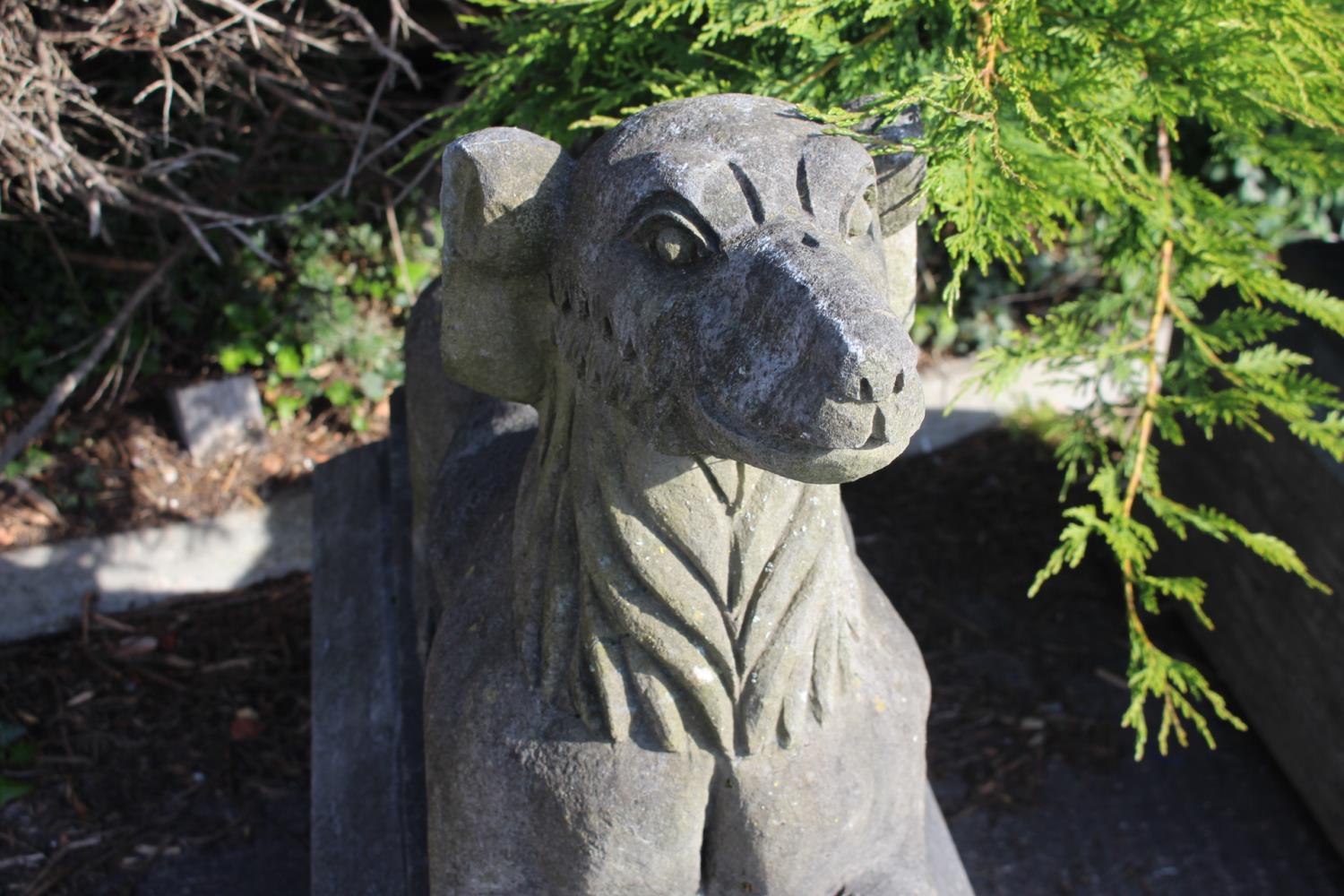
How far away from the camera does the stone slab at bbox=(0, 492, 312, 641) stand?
4031 mm

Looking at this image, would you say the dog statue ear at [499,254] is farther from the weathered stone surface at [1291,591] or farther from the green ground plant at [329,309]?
the green ground plant at [329,309]

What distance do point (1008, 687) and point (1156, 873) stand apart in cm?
71

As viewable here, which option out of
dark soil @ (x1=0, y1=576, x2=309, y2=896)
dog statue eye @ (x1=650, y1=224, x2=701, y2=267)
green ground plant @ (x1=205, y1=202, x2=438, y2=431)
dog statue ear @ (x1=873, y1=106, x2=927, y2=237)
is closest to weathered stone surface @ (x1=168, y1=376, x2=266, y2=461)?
green ground plant @ (x1=205, y1=202, x2=438, y2=431)

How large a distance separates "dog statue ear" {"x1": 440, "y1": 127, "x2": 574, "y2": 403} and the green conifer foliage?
48 centimetres

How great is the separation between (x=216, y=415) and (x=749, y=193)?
132 inches

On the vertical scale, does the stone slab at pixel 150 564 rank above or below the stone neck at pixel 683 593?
above

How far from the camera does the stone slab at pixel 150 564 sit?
403 centimetres

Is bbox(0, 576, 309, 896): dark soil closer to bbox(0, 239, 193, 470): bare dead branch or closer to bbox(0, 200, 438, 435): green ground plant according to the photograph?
bbox(0, 239, 193, 470): bare dead branch

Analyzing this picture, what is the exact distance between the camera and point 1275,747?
11.8ft

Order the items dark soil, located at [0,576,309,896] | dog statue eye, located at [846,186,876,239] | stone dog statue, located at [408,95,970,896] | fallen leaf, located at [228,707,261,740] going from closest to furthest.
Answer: stone dog statue, located at [408,95,970,896] → dog statue eye, located at [846,186,876,239] → dark soil, located at [0,576,309,896] → fallen leaf, located at [228,707,261,740]

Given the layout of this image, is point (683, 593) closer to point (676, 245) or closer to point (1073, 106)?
point (676, 245)

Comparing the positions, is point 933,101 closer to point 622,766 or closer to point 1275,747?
point 622,766

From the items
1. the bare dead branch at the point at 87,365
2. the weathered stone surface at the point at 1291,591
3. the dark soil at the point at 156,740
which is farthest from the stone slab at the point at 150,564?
the weathered stone surface at the point at 1291,591

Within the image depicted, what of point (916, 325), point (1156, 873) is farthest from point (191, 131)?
point (1156, 873)
